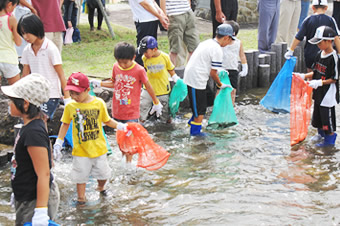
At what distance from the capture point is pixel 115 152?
22.5 feet

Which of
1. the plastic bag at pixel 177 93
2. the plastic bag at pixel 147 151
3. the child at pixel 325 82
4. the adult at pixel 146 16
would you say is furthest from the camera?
the adult at pixel 146 16

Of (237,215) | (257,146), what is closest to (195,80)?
(257,146)

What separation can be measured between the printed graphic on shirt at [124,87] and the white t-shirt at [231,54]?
94.6 inches

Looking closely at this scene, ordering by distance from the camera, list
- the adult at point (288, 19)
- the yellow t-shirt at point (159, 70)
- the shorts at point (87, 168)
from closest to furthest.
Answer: the shorts at point (87, 168), the yellow t-shirt at point (159, 70), the adult at point (288, 19)

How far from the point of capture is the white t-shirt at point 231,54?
8.07m

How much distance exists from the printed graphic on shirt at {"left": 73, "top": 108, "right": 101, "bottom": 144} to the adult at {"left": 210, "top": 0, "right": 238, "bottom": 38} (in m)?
5.00

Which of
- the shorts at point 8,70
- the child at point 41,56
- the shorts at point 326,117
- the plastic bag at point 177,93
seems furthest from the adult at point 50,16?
the shorts at point 326,117

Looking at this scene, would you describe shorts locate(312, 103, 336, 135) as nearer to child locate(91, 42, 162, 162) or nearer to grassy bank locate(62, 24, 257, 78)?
child locate(91, 42, 162, 162)

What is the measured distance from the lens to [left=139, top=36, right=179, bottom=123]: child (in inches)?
281

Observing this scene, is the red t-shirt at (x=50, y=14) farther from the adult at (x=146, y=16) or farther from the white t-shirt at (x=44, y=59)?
the white t-shirt at (x=44, y=59)

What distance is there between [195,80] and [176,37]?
1.82 meters

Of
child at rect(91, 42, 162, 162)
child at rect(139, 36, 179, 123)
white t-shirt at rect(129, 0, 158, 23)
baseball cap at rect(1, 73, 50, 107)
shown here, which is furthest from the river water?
white t-shirt at rect(129, 0, 158, 23)

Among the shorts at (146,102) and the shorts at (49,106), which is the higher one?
the shorts at (49,106)

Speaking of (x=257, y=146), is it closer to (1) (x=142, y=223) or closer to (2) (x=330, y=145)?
(2) (x=330, y=145)
